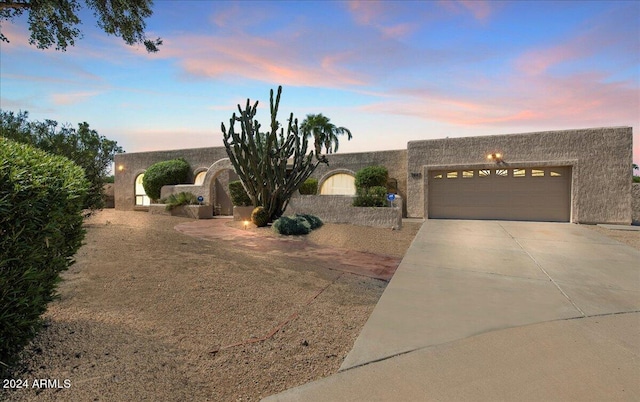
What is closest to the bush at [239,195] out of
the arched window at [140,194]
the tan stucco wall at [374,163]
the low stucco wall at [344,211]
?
the low stucco wall at [344,211]

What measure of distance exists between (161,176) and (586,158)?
21.7 meters

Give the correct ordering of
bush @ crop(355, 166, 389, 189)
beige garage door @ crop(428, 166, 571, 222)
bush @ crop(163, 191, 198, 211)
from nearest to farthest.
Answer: beige garage door @ crop(428, 166, 571, 222)
bush @ crop(355, 166, 389, 189)
bush @ crop(163, 191, 198, 211)

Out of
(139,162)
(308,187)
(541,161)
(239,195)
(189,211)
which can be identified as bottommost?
(189,211)

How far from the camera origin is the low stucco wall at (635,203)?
521 inches

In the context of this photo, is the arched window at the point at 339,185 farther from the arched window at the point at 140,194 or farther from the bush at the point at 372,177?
the arched window at the point at 140,194

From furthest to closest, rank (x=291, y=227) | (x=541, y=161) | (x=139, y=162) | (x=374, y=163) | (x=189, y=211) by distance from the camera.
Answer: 1. (x=139, y=162)
2. (x=374, y=163)
3. (x=189, y=211)
4. (x=541, y=161)
5. (x=291, y=227)

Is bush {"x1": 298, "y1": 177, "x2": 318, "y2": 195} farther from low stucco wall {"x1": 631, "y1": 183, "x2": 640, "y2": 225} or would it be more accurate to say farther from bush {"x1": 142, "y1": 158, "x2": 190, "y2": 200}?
low stucco wall {"x1": 631, "y1": 183, "x2": 640, "y2": 225}

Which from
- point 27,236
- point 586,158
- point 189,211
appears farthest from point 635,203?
point 189,211

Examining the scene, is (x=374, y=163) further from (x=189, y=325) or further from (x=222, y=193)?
(x=189, y=325)

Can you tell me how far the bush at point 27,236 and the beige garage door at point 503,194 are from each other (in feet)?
49.6

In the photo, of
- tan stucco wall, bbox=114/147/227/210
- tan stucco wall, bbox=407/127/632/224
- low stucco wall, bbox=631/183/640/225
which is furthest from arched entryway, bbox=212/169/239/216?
low stucco wall, bbox=631/183/640/225

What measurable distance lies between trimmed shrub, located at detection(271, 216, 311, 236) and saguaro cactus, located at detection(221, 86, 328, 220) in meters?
1.68

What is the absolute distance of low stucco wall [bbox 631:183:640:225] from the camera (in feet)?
43.4

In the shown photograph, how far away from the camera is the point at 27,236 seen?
8.16ft
